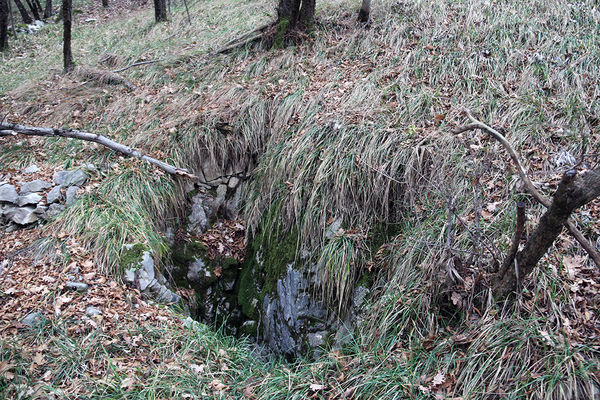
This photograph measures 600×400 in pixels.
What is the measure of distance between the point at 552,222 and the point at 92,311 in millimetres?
3559

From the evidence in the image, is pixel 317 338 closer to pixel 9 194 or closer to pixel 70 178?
pixel 70 178

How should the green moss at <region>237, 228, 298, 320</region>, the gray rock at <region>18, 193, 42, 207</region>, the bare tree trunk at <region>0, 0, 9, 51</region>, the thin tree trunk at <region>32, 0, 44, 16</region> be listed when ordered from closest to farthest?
the green moss at <region>237, 228, 298, 320</region> → the gray rock at <region>18, 193, 42, 207</region> → the bare tree trunk at <region>0, 0, 9, 51</region> → the thin tree trunk at <region>32, 0, 44, 16</region>

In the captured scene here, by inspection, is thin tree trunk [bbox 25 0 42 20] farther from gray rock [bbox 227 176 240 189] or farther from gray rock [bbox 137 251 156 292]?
gray rock [bbox 137 251 156 292]

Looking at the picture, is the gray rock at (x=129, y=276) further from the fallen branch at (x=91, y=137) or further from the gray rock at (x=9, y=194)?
the gray rock at (x=9, y=194)

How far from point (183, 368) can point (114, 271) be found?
4.66ft

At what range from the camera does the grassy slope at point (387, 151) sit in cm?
272

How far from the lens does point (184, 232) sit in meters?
5.18

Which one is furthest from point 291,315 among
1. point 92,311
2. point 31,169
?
point 31,169

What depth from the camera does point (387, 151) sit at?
4.32 metres

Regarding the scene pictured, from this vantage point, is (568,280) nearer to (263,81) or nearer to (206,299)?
(206,299)

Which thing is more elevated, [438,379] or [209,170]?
[438,379]

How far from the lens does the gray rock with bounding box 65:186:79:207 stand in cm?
464

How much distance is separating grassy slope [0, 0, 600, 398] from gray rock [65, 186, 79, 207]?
25cm

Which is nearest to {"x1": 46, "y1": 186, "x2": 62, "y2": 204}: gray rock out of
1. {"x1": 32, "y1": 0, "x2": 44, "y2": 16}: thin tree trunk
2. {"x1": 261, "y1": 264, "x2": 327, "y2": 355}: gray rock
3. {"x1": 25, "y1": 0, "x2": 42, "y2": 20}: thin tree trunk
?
{"x1": 261, "y1": 264, "x2": 327, "y2": 355}: gray rock
